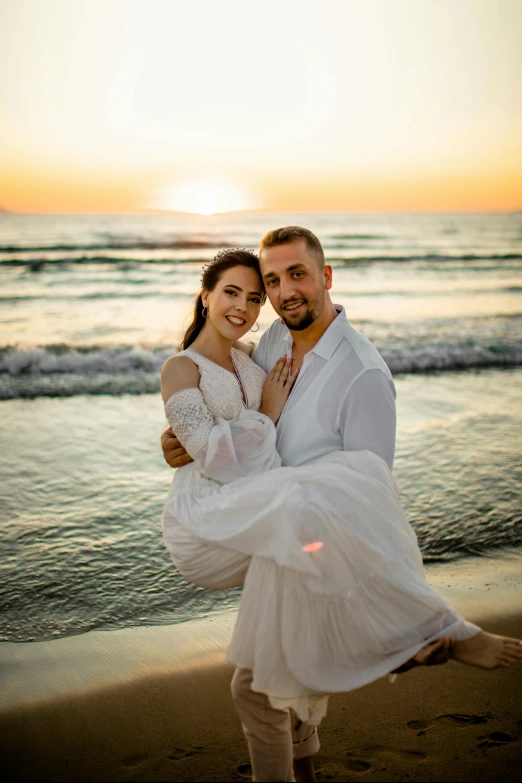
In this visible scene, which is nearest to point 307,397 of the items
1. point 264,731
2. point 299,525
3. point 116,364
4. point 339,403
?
point 339,403

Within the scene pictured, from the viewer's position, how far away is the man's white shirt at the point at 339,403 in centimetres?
308

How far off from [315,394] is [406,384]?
817 cm

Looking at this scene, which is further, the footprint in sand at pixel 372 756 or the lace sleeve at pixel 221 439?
the footprint in sand at pixel 372 756

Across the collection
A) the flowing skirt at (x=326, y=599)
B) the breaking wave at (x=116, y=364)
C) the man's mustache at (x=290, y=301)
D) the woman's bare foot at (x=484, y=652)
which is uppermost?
the man's mustache at (x=290, y=301)

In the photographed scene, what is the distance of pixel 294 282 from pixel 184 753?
2295 millimetres

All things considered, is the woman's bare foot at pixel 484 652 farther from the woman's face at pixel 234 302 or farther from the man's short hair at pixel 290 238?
the man's short hair at pixel 290 238

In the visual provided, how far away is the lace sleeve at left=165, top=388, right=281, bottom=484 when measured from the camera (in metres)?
3.02

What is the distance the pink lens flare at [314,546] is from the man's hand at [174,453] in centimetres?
94

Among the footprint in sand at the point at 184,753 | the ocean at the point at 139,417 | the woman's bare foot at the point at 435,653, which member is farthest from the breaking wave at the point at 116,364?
the woman's bare foot at the point at 435,653

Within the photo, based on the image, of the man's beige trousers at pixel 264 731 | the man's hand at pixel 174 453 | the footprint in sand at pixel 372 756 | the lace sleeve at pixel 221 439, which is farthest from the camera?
the man's hand at pixel 174 453

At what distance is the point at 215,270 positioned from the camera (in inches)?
142

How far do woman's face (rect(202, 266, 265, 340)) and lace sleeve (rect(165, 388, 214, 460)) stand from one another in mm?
448

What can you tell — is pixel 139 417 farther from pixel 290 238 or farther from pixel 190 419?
pixel 190 419

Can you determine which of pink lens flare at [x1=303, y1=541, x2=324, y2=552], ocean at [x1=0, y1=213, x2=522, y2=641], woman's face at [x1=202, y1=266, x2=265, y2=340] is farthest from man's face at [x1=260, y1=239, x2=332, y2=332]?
ocean at [x1=0, y1=213, x2=522, y2=641]
